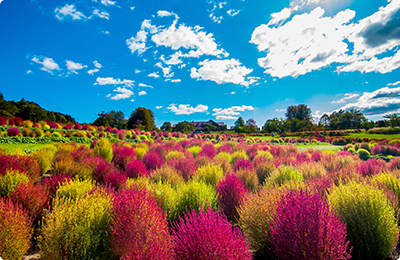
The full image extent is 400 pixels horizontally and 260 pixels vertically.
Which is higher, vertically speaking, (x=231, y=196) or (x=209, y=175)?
(x=209, y=175)

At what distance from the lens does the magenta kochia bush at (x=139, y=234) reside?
1.59 meters

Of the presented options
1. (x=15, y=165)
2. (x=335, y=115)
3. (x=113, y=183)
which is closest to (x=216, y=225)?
(x=113, y=183)

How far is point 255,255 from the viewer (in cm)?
241

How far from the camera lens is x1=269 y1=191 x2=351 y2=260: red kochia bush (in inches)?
66.5

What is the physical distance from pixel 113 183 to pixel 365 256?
15.2 ft

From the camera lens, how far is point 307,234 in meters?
1.74

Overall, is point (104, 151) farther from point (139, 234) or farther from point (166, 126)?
point (166, 126)

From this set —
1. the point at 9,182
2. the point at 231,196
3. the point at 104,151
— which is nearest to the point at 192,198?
the point at 231,196

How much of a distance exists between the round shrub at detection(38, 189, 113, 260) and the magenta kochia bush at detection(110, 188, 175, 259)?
0.19 m

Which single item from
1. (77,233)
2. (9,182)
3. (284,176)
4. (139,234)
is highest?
(9,182)

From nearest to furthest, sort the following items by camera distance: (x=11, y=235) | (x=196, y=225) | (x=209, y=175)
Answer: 1. (x=196, y=225)
2. (x=11, y=235)
3. (x=209, y=175)

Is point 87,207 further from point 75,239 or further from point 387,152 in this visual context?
point 387,152

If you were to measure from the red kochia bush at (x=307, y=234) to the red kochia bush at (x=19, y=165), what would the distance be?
5372mm

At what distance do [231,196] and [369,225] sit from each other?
2061mm
